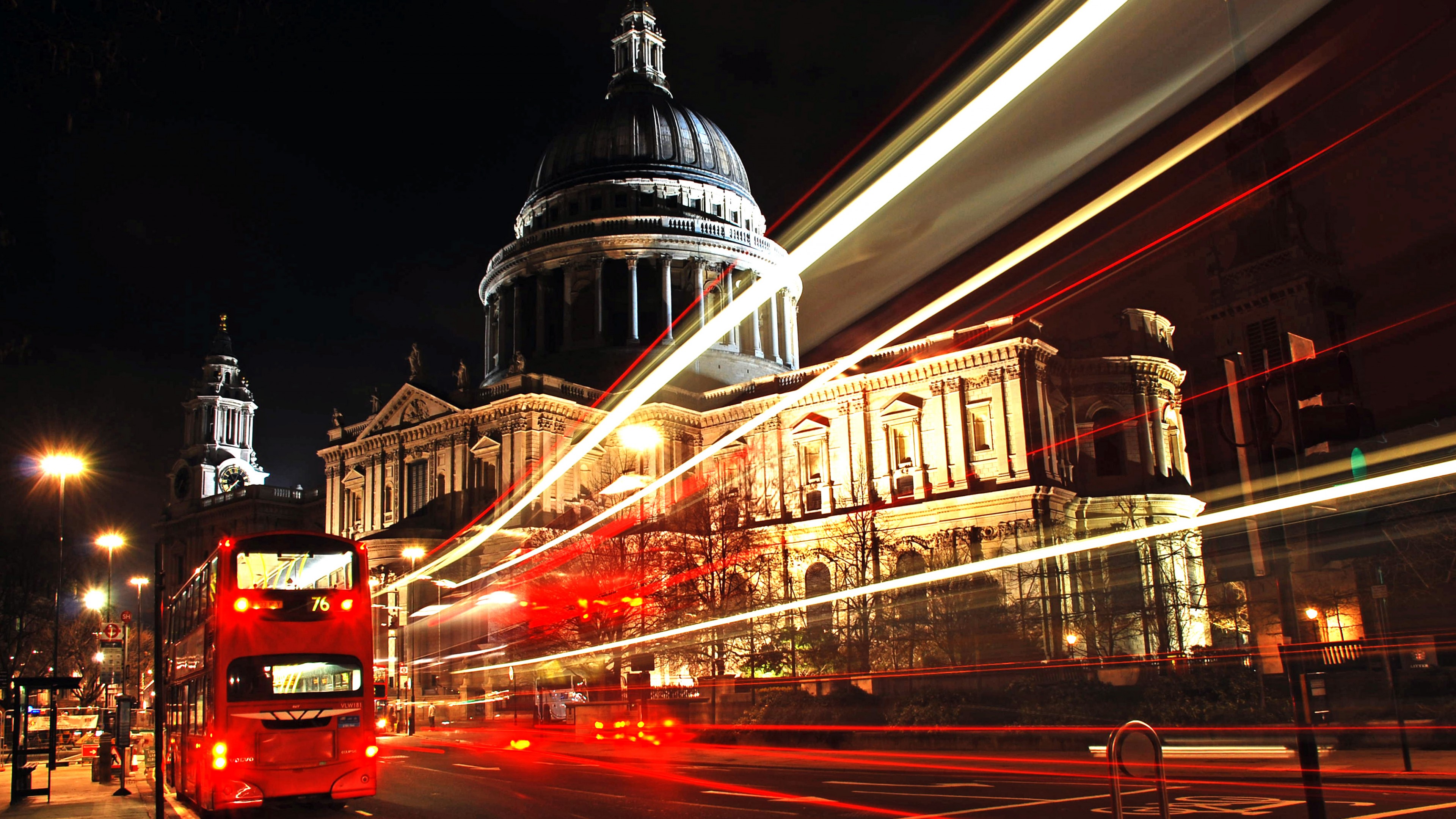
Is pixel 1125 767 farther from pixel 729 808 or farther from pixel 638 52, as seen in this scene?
pixel 638 52

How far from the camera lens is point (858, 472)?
63469mm

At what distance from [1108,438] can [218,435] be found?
7839cm

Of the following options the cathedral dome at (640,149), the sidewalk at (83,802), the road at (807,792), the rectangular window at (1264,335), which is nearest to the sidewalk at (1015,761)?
the road at (807,792)

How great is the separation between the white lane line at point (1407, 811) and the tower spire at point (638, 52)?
316ft

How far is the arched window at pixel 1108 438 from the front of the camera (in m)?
64.6

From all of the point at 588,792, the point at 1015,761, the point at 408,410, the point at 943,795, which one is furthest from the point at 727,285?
the point at 943,795

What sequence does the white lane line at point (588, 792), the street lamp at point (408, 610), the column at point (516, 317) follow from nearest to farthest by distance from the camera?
the white lane line at point (588, 792) → the street lamp at point (408, 610) → the column at point (516, 317)

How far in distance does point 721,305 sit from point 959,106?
69.7m

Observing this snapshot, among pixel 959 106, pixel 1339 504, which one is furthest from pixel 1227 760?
pixel 1339 504

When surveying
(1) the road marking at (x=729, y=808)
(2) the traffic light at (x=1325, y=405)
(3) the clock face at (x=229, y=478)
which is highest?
(3) the clock face at (x=229, y=478)

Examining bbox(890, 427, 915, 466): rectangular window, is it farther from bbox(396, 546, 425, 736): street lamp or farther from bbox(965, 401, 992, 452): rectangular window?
bbox(396, 546, 425, 736): street lamp

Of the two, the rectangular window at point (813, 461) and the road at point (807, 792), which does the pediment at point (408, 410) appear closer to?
the rectangular window at point (813, 461)

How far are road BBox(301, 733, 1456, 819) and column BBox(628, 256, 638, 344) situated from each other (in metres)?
57.0

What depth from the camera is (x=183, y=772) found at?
2253cm
